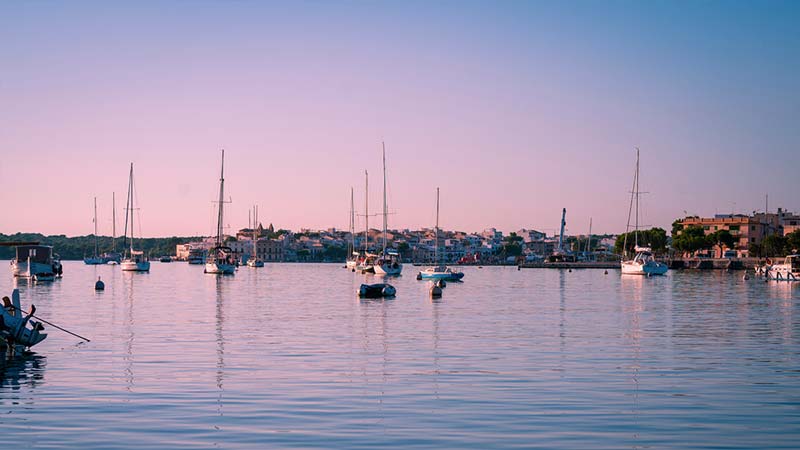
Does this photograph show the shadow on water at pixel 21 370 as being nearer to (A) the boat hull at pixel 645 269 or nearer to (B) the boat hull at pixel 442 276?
(B) the boat hull at pixel 442 276

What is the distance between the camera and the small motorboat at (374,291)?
71.9 metres

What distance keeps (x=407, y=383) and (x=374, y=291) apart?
46.6 meters

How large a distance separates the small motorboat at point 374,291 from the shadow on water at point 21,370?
4009cm

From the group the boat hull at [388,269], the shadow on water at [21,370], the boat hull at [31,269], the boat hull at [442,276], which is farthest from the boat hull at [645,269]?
the shadow on water at [21,370]

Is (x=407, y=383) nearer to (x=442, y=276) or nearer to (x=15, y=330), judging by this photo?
(x=15, y=330)

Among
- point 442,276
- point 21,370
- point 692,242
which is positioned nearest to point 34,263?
point 442,276

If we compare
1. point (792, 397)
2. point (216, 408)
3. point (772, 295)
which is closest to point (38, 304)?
Result: point (216, 408)

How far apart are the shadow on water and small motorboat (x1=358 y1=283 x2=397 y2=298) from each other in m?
40.1

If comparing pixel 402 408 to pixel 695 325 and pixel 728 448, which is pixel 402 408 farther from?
pixel 695 325

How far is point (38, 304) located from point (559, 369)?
147ft

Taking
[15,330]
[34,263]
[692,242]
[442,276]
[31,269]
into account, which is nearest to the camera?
[15,330]

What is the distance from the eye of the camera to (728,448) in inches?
703

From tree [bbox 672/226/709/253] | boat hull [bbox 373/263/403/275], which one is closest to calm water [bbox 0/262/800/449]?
boat hull [bbox 373/263/403/275]

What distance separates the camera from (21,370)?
28.8 meters
